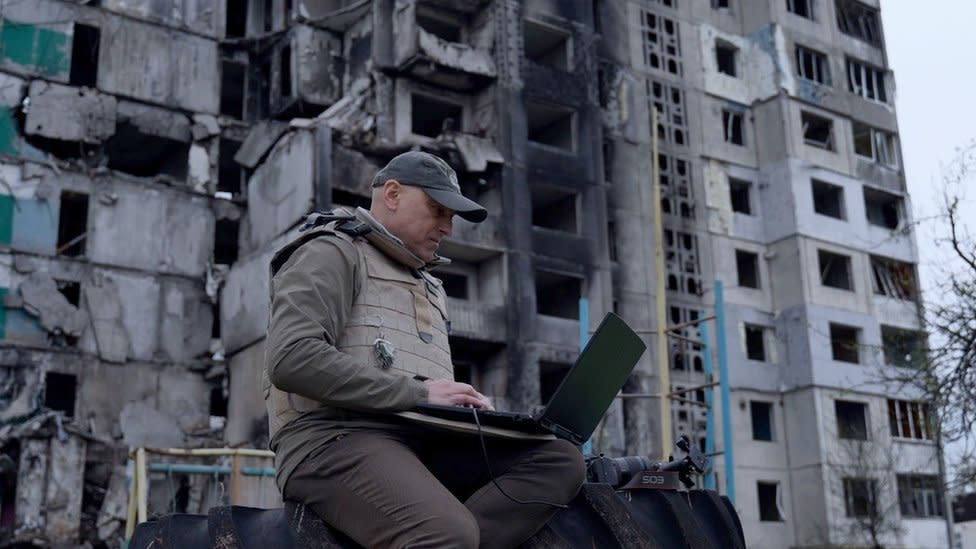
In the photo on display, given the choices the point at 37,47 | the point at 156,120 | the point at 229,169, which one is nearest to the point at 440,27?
the point at 229,169

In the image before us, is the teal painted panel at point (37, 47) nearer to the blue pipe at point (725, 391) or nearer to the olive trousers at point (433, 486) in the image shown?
the blue pipe at point (725, 391)

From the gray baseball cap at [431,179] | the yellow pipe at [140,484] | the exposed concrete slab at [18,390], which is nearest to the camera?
the gray baseball cap at [431,179]

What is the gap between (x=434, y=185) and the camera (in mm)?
4262

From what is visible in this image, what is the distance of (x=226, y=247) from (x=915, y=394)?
24146 millimetres

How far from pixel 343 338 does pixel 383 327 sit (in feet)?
0.58

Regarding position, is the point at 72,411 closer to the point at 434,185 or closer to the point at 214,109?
the point at 214,109

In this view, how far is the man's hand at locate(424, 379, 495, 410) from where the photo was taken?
3840 millimetres

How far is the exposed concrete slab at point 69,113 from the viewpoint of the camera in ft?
103

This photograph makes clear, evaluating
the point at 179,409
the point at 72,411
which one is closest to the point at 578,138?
the point at 179,409

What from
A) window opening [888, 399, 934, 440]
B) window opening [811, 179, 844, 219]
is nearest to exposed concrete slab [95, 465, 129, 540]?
window opening [888, 399, 934, 440]

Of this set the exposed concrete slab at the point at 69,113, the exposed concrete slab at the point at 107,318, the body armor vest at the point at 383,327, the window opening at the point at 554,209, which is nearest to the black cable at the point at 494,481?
the body armor vest at the point at 383,327

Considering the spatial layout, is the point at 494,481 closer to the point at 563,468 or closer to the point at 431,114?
the point at 563,468

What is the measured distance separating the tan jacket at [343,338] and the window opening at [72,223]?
29.0 meters

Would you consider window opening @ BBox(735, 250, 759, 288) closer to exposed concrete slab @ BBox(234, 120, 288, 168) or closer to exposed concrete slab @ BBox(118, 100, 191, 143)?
exposed concrete slab @ BBox(234, 120, 288, 168)
